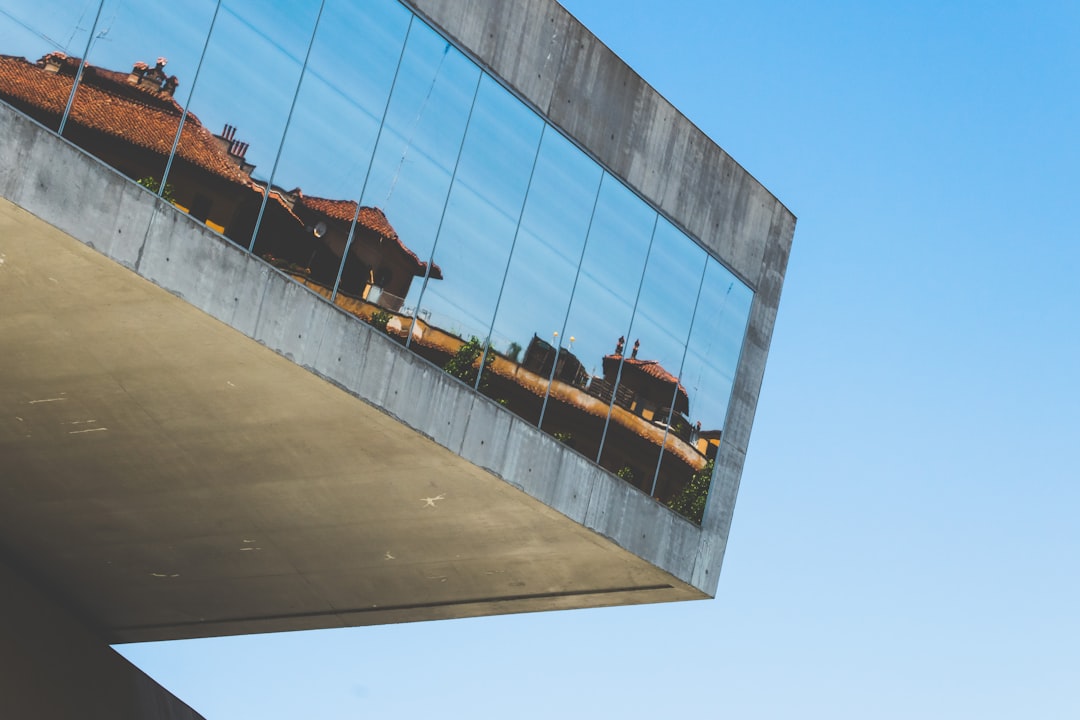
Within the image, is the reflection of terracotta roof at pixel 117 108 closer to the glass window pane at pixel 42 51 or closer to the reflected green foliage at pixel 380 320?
the glass window pane at pixel 42 51

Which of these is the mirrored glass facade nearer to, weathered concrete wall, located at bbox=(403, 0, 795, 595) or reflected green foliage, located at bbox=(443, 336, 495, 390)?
reflected green foliage, located at bbox=(443, 336, 495, 390)

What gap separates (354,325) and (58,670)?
1089 centimetres

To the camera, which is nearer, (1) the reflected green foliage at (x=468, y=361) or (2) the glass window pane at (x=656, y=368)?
(1) the reflected green foliage at (x=468, y=361)

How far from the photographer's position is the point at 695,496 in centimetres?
2580

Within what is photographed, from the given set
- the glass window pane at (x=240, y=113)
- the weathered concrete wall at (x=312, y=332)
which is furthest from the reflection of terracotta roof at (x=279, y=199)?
the weathered concrete wall at (x=312, y=332)

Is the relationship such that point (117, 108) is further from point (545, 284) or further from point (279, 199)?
point (545, 284)

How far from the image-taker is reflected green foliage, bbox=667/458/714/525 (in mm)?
25406

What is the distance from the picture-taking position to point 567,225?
23.9 meters

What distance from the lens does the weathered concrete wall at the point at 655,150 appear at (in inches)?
898

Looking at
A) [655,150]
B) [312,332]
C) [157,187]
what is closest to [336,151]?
[312,332]

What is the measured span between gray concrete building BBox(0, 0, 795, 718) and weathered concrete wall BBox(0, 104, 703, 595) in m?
0.04

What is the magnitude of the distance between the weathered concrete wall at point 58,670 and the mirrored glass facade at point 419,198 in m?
10.0

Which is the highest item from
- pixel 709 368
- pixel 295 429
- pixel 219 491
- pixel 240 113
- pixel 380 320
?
pixel 709 368

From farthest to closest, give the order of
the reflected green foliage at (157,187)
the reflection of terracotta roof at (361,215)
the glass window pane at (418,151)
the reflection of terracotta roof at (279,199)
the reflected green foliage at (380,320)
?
1. the glass window pane at (418,151)
2. the reflected green foliage at (380,320)
3. the reflection of terracotta roof at (361,215)
4. the reflection of terracotta roof at (279,199)
5. the reflected green foliage at (157,187)
